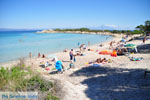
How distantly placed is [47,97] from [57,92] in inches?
25.4

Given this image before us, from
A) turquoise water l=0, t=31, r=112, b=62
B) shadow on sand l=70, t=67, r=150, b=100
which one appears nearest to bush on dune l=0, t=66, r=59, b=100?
shadow on sand l=70, t=67, r=150, b=100

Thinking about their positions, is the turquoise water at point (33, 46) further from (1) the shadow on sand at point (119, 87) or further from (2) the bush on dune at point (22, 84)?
(1) the shadow on sand at point (119, 87)

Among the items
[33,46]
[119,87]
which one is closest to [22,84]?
[119,87]

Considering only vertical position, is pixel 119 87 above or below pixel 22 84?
below

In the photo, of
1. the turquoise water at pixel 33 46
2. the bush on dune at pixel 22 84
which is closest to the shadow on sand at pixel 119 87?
the bush on dune at pixel 22 84

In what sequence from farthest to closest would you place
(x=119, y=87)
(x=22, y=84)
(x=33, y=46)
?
(x=33, y=46) → (x=119, y=87) → (x=22, y=84)

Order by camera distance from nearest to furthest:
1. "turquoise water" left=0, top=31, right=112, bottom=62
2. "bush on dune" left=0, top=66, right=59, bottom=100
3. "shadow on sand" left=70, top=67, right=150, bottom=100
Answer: "bush on dune" left=0, top=66, right=59, bottom=100 → "shadow on sand" left=70, top=67, right=150, bottom=100 → "turquoise water" left=0, top=31, right=112, bottom=62

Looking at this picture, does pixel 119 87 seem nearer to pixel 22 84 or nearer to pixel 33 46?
pixel 22 84

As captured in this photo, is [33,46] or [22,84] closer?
[22,84]

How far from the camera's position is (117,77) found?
6.31 metres

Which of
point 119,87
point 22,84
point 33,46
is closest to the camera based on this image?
point 22,84

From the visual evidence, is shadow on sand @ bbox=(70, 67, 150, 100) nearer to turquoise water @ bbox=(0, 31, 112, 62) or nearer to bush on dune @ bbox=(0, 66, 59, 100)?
bush on dune @ bbox=(0, 66, 59, 100)

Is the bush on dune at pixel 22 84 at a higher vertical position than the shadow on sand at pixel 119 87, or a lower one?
higher

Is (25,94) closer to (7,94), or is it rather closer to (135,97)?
(7,94)
